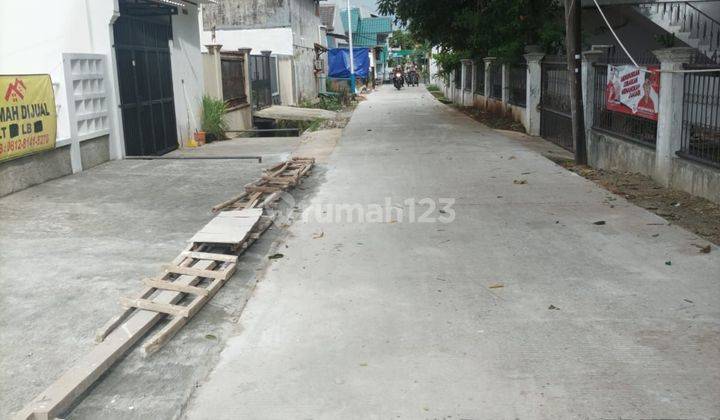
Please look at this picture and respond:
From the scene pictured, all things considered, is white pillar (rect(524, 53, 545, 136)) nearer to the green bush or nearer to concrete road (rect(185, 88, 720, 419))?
the green bush

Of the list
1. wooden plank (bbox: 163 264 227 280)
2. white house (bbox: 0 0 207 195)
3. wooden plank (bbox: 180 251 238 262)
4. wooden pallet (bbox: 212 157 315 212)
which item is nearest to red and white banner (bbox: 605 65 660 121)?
wooden pallet (bbox: 212 157 315 212)

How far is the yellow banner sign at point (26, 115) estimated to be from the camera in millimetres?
8812

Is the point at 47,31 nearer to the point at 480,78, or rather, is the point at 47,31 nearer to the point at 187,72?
the point at 187,72

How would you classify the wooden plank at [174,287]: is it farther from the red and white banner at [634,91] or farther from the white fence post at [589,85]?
the white fence post at [589,85]

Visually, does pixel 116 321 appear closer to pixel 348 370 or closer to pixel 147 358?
pixel 147 358

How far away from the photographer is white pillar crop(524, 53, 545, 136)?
1627cm

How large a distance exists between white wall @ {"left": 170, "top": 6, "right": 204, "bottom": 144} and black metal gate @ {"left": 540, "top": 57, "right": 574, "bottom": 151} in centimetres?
852

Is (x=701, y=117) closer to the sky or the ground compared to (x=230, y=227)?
closer to the sky

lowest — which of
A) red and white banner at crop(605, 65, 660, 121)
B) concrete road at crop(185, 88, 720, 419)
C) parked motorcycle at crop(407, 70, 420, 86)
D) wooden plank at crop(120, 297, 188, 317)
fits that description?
concrete road at crop(185, 88, 720, 419)

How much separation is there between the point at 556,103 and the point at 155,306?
12340 mm

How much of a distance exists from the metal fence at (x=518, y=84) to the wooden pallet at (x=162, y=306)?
40.0ft

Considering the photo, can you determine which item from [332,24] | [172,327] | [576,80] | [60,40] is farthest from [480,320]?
[332,24]

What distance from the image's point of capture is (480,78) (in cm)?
2572

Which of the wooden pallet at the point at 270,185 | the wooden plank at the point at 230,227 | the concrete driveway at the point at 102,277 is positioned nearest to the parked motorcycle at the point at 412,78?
the wooden pallet at the point at 270,185
